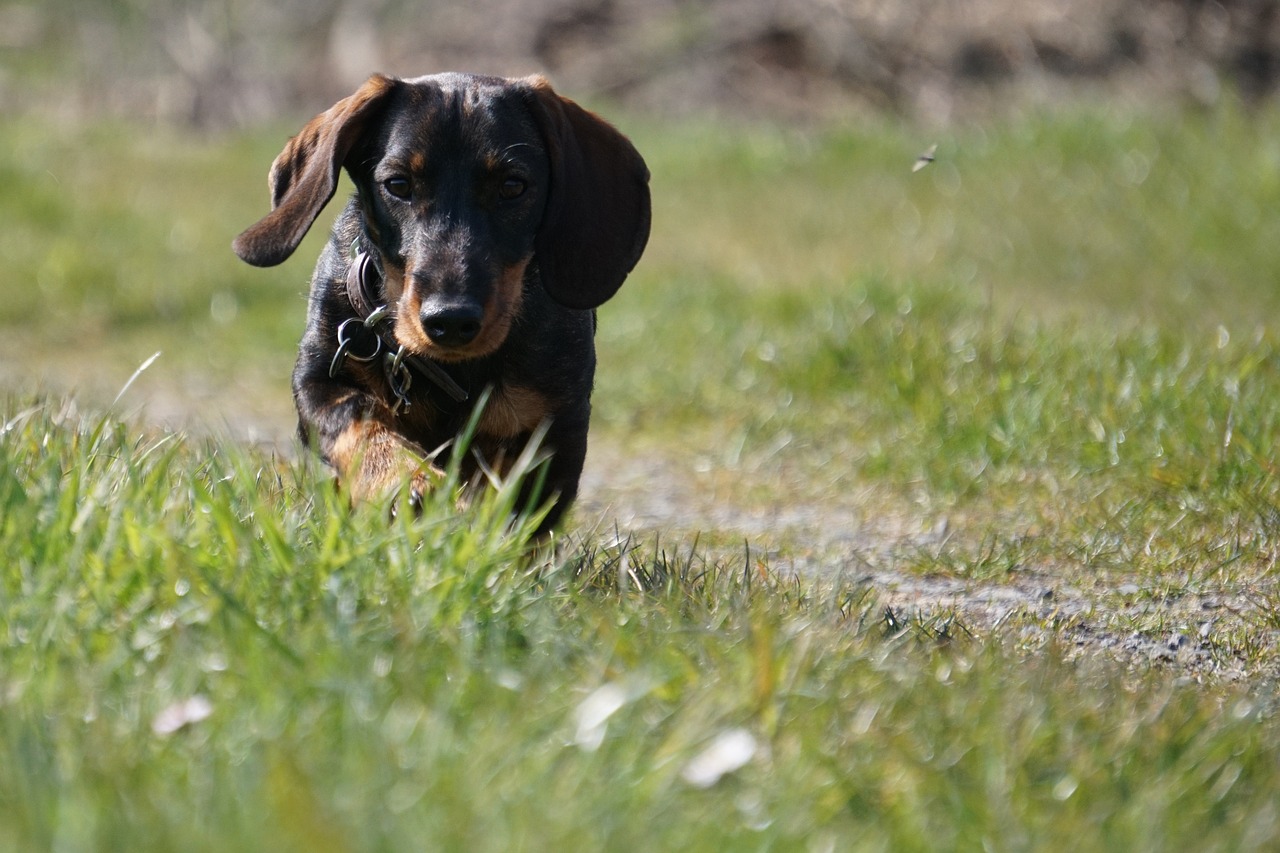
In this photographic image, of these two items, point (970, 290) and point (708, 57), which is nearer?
point (970, 290)

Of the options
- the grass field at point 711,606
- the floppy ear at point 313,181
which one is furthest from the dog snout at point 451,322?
the floppy ear at point 313,181

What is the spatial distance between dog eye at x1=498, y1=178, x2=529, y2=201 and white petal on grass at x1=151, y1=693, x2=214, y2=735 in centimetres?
173

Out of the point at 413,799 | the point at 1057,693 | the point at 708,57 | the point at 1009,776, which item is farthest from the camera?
the point at 708,57

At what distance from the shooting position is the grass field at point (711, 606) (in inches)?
78.2

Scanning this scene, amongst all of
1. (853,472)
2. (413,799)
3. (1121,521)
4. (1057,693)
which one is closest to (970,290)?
(853,472)

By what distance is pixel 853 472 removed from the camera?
481 cm

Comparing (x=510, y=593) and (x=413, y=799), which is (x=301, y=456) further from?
(x=413, y=799)

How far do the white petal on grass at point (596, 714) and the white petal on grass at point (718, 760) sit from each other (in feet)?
0.41

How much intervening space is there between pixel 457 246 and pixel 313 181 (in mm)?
487

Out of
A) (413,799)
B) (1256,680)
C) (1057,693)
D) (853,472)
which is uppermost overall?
(413,799)

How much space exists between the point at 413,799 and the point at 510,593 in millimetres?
725

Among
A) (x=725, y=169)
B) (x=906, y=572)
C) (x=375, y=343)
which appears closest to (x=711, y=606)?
(x=906, y=572)

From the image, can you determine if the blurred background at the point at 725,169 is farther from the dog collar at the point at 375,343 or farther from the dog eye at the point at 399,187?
the dog eye at the point at 399,187

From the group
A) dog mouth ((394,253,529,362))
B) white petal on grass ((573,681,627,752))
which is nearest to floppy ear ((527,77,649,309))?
dog mouth ((394,253,529,362))
